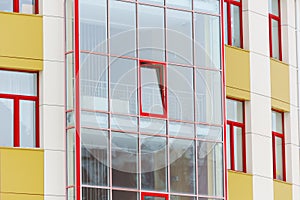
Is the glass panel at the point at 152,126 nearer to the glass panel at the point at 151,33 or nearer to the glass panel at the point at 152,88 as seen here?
the glass panel at the point at 152,88

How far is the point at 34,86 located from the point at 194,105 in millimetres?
3415

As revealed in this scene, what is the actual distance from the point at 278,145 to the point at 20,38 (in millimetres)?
8258

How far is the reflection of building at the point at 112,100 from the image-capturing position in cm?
2730

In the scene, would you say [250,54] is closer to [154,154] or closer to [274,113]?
[274,113]

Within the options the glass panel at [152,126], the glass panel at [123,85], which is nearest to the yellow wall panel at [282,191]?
the glass panel at [152,126]

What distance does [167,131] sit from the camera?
28281 mm

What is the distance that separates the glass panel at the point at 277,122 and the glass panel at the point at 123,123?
618 cm

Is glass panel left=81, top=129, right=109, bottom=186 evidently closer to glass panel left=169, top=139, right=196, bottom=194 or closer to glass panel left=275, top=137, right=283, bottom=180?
glass panel left=169, top=139, right=196, bottom=194

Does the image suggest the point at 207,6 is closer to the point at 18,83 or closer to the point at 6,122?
the point at 18,83

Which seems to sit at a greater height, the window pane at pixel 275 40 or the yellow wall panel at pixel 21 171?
the window pane at pixel 275 40

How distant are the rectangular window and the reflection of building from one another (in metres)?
0.02

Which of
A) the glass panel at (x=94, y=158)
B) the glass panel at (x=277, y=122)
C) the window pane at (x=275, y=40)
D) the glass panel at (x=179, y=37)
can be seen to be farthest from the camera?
the window pane at (x=275, y=40)

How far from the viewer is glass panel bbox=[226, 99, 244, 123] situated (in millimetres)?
31484

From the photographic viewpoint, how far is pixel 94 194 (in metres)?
27.1
